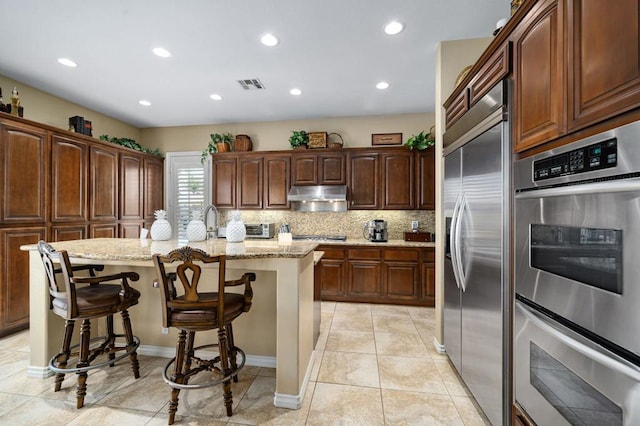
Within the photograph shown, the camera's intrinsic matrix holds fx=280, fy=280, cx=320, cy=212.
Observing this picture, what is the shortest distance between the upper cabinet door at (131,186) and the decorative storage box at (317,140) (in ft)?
9.75

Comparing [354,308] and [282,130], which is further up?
[282,130]

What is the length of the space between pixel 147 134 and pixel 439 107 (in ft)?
17.6

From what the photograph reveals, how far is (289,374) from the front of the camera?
6.42 ft

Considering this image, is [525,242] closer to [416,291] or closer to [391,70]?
[391,70]

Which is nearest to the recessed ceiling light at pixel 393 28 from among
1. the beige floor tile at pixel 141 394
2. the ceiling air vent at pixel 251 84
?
the ceiling air vent at pixel 251 84

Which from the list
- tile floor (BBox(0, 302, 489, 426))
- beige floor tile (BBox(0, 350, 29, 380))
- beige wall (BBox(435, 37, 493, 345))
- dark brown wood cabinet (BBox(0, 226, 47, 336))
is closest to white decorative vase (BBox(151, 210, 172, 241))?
tile floor (BBox(0, 302, 489, 426))

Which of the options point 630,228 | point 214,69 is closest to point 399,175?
point 214,69

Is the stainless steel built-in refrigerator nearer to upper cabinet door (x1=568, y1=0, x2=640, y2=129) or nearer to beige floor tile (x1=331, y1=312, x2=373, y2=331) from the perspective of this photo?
upper cabinet door (x1=568, y1=0, x2=640, y2=129)

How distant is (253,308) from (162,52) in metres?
2.73

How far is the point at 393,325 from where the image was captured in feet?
11.3

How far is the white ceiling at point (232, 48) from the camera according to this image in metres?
2.29

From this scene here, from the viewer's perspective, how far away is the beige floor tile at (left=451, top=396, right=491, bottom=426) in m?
1.83

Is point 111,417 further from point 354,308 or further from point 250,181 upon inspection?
point 250,181

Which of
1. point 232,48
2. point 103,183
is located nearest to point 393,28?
point 232,48
